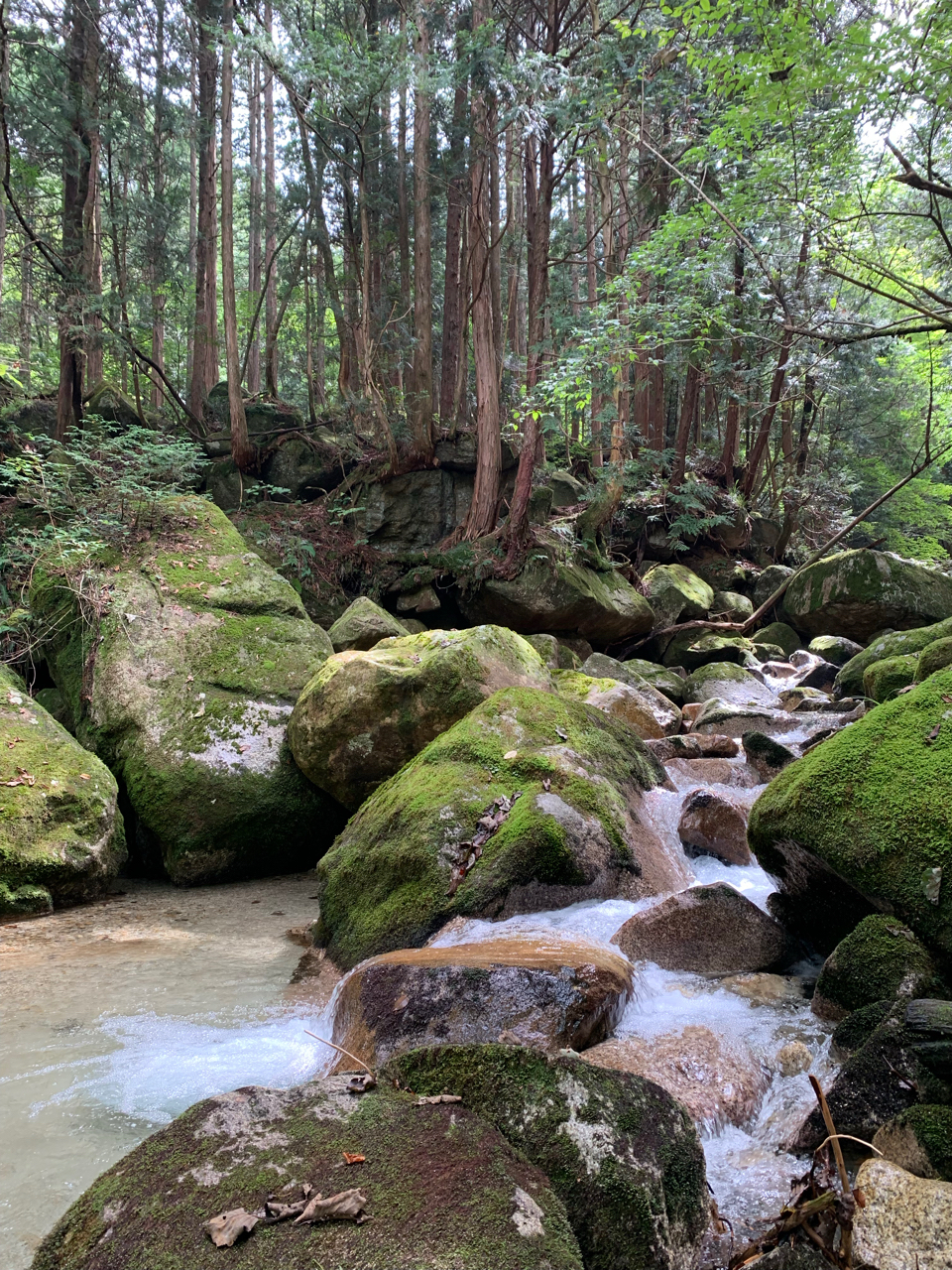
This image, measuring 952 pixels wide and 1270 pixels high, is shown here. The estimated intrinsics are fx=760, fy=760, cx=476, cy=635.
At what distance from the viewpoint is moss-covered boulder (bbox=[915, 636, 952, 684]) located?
6211 millimetres

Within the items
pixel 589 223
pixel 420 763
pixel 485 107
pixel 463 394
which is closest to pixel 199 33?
pixel 485 107

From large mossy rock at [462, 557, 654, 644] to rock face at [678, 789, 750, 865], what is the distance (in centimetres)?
749

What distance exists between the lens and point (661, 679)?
1270 cm

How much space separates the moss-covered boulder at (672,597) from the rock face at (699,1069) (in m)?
12.4

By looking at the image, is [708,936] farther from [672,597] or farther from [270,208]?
[270,208]

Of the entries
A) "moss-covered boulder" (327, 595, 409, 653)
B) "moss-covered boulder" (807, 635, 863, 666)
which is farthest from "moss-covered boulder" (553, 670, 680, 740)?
"moss-covered boulder" (807, 635, 863, 666)

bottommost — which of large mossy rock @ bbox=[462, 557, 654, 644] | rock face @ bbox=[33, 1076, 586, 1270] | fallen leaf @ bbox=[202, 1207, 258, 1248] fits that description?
rock face @ bbox=[33, 1076, 586, 1270]

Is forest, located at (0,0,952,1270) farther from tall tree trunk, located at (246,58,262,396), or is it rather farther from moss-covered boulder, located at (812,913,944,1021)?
tall tree trunk, located at (246,58,262,396)

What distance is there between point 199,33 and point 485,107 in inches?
246

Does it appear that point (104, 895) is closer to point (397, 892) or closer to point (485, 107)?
point (397, 892)

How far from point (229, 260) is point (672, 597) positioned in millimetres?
10474

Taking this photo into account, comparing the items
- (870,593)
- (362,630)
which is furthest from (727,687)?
(362,630)

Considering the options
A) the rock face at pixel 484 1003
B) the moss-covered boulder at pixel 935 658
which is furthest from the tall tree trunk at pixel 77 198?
the moss-covered boulder at pixel 935 658

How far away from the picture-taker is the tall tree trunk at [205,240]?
51.9 feet
